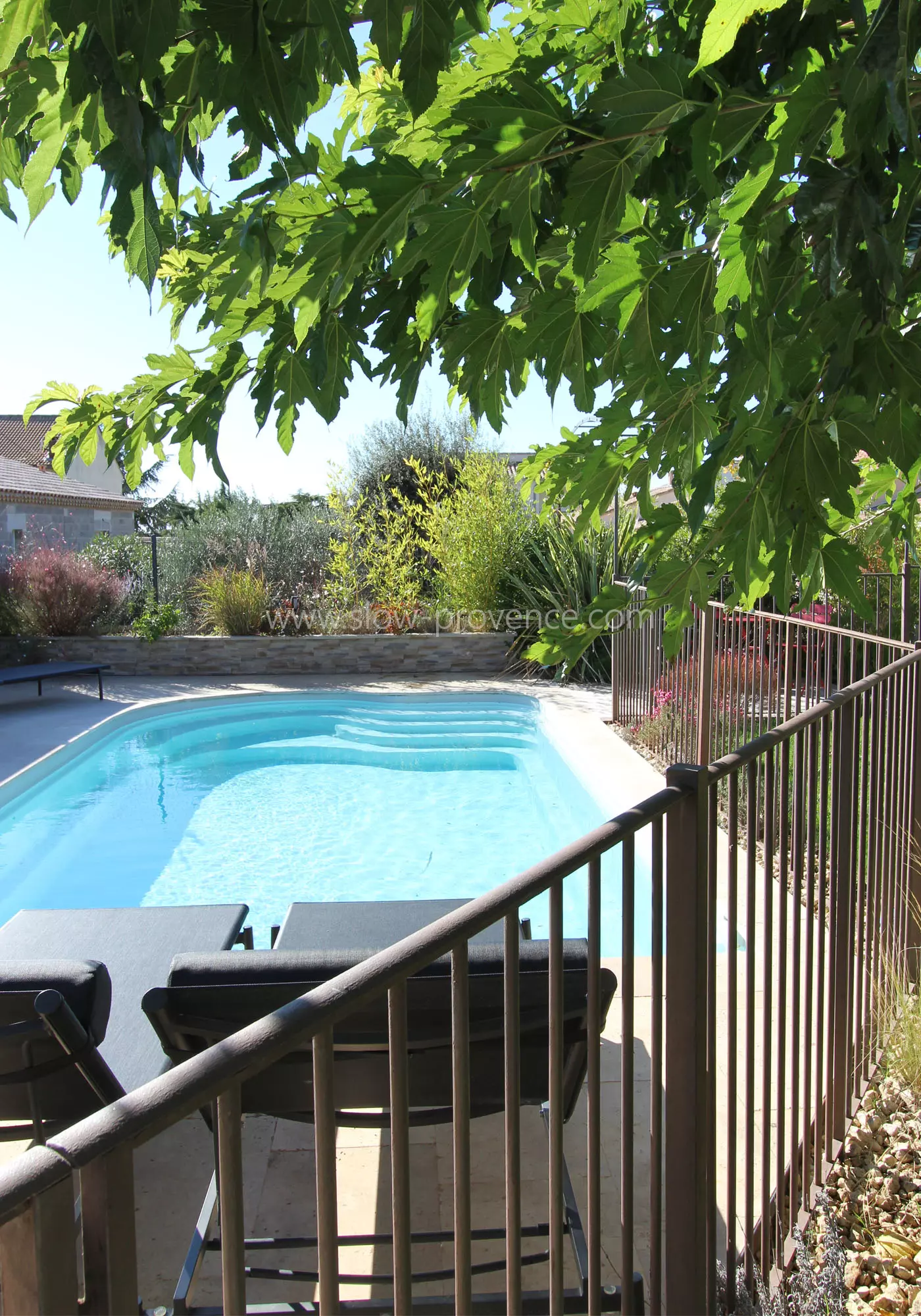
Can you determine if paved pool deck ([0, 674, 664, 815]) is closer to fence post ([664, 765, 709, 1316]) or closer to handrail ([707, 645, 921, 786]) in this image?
handrail ([707, 645, 921, 786])

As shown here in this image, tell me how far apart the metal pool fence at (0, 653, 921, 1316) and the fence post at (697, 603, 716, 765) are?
8.69 ft

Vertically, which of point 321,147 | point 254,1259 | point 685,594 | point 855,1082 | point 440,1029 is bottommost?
point 254,1259

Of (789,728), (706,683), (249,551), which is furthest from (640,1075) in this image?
(249,551)

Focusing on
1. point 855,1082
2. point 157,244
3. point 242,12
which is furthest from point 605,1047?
point 242,12

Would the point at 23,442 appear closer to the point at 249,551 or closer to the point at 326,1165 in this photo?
the point at 249,551

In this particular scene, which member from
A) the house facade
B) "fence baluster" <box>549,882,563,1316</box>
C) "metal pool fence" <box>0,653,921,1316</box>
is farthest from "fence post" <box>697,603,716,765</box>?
the house facade

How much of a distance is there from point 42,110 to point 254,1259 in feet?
8.13

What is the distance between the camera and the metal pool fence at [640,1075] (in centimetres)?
72

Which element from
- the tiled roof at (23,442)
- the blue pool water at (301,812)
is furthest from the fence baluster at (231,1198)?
the tiled roof at (23,442)

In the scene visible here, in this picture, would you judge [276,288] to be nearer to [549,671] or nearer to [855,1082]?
[855,1082]

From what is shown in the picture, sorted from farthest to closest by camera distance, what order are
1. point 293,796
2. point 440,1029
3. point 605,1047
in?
point 293,796
point 605,1047
point 440,1029

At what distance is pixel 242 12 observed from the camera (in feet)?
3.39

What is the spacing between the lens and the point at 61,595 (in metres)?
13.1

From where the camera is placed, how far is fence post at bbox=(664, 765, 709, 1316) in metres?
1.60
